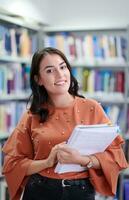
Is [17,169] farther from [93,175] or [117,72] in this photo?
[117,72]

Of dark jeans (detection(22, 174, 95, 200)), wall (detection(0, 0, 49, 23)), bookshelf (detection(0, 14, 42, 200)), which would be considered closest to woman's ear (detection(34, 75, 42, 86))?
dark jeans (detection(22, 174, 95, 200))

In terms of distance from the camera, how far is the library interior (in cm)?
311

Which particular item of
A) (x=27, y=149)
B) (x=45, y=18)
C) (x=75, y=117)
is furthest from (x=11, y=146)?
(x=45, y=18)

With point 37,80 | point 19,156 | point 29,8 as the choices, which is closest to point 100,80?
point 29,8

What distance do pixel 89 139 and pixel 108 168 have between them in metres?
0.17

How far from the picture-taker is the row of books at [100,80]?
332cm

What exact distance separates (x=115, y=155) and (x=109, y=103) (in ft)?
6.87

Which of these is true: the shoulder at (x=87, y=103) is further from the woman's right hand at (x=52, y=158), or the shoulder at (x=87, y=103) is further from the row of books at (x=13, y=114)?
the row of books at (x=13, y=114)

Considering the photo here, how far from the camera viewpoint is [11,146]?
1.55m

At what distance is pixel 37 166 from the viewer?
146 centimetres

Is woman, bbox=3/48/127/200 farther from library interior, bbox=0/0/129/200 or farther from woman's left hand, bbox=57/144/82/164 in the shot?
library interior, bbox=0/0/129/200

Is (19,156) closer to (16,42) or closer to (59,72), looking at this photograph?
(59,72)

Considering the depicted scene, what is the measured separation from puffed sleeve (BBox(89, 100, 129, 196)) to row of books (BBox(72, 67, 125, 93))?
1866 millimetres

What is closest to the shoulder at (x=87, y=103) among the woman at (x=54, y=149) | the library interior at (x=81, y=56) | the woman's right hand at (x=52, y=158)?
the woman at (x=54, y=149)
